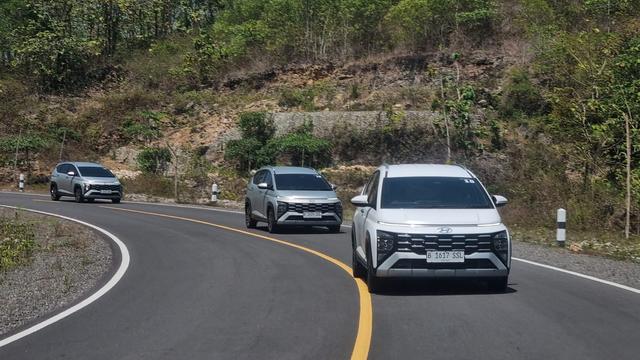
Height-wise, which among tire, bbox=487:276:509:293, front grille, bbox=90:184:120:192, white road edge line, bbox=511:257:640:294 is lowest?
white road edge line, bbox=511:257:640:294

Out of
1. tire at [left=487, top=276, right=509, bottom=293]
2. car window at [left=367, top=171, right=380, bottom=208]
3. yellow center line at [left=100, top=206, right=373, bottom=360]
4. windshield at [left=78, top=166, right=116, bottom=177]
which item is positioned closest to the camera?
yellow center line at [left=100, top=206, right=373, bottom=360]

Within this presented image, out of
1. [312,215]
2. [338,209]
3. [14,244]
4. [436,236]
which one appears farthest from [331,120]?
[436,236]

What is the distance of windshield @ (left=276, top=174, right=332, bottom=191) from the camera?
2230 cm

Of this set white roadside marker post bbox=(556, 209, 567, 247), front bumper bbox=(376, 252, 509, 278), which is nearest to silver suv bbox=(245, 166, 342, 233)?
white roadside marker post bbox=(556, 209, 567, 247)

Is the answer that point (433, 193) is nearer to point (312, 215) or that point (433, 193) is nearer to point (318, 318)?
point (318, 318)

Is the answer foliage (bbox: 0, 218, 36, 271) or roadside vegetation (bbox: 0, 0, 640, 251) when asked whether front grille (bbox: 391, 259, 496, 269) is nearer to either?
foliage (bbox: 0, 218, 36, 271)

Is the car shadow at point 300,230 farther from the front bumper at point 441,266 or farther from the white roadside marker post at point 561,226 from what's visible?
the front bumper at point 441,266

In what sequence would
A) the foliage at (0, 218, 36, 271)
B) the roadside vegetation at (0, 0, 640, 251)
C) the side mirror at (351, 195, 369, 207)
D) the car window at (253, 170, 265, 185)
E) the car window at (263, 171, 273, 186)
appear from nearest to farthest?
the side mirror at (351, 195, 369, 207), the foliage at (0, 218, 36, 271), the car window at (263, 171, 273, 186), the car window at (253, 170, 265, 185), the roadside vegetation at (0, 0, 640, 251)

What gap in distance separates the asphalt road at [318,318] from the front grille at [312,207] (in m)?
6.21

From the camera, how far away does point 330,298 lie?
10648 millimetres

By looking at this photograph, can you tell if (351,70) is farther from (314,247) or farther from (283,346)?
(283,346)

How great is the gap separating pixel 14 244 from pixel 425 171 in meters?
9.77

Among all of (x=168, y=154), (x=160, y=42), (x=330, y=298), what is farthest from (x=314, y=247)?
(x=160, y=42)

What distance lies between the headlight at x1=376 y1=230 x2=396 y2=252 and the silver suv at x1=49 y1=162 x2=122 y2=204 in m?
26.1
